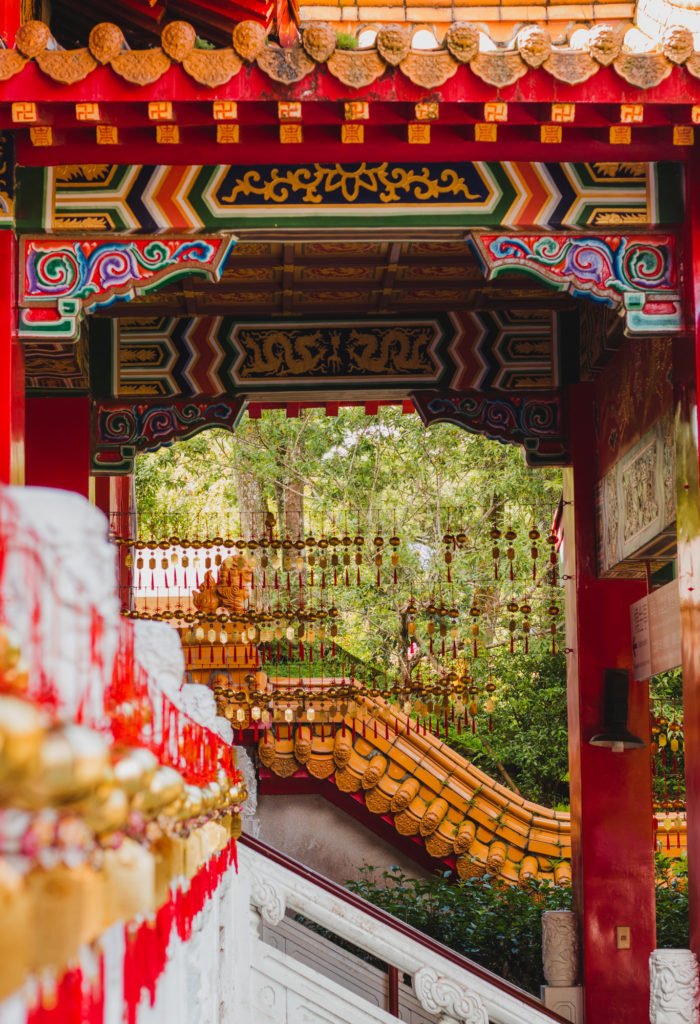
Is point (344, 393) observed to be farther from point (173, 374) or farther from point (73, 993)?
point (73, 993)

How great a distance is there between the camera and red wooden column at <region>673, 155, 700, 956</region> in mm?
4664

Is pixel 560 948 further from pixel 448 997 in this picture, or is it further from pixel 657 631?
pixel 448 997

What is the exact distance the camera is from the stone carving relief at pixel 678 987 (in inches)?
177

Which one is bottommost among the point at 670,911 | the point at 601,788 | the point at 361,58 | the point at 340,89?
the point at 670,911

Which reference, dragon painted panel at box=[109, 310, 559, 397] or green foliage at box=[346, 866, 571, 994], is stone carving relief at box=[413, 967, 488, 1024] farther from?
dragon painted panel at box=[109, 310, 559, 397]

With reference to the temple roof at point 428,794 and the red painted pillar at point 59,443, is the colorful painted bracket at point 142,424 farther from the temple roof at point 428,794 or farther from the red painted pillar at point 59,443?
the temple roof at point 428,794

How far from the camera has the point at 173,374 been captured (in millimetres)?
7453

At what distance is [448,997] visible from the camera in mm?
4793

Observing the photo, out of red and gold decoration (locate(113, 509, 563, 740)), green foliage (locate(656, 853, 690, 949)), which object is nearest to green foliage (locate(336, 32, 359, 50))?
red and gold decoration (locate(113, 509, 563, 740))

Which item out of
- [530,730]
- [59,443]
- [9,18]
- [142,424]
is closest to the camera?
[9,18]

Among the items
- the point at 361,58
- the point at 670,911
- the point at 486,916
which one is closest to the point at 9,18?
the point at 361,58

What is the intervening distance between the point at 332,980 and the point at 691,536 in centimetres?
222

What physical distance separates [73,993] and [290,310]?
6.10 m

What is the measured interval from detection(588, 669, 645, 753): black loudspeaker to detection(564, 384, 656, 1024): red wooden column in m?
0.07
